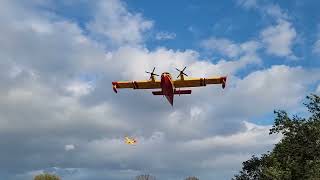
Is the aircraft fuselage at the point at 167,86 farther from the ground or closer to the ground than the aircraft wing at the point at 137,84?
closer to the ground

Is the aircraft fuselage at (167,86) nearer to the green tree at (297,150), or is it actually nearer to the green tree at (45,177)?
the green tree at (297,150)

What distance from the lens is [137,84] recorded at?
228 feet

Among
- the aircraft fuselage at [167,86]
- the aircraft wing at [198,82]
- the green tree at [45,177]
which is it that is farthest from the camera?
the green tree at [45,177]

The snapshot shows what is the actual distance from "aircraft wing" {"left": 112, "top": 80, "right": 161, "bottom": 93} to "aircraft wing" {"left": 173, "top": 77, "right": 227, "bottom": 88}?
2.81 metres

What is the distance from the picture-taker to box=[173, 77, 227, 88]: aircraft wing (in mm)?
67062

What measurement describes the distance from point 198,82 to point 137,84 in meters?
8.59

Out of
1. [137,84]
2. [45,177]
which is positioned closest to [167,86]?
[137,84]

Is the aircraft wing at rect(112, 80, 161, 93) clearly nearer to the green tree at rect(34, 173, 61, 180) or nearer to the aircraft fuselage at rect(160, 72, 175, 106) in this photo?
the aircraft fuselage at rect(160, 72, 175, 106)

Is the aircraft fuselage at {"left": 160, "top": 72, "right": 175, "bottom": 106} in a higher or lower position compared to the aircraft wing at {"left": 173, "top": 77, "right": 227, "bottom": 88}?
lower

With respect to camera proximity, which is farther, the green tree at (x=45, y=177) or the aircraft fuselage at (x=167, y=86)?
the green tree at (x=45, y=177)

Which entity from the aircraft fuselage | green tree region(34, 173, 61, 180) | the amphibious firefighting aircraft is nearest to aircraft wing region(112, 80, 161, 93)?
the amphibious firefighting aircraft

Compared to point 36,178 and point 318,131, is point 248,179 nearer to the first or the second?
point 318,131

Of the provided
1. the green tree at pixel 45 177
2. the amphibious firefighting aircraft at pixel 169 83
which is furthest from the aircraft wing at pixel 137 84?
the green tree at pixel 45 177

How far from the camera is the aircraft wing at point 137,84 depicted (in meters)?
67.6
